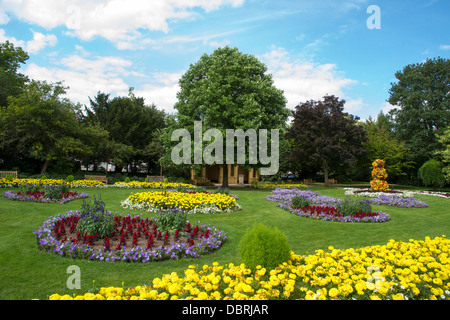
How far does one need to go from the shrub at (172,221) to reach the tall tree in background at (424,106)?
32539 millimetres


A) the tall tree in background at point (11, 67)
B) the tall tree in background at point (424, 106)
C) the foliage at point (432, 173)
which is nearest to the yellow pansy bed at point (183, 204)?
the tall tree in background at point (11, 67)

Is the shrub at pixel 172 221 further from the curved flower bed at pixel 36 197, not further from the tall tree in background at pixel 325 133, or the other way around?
the tall tree in background at pixel 325 133

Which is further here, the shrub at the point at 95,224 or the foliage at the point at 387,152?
the foliage at the point at 387,152

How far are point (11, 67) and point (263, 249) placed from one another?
124 feet

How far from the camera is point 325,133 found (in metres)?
26.8

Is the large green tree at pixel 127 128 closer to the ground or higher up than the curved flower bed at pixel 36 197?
higher up

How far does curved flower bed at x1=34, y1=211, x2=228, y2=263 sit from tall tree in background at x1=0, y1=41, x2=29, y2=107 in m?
23.8

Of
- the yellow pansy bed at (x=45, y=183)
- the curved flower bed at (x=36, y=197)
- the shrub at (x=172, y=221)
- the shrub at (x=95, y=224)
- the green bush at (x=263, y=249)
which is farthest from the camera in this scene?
the yellow pansy bed at (x=45, y=183)

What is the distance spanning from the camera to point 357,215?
9.70 meters

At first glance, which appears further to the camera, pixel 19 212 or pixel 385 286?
pixel 19 212

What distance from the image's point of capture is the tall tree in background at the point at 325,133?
81.4 feet

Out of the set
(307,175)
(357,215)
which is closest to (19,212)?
(357,215)
